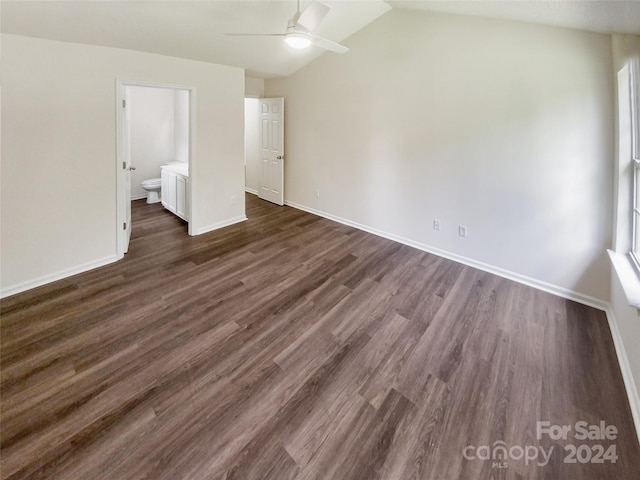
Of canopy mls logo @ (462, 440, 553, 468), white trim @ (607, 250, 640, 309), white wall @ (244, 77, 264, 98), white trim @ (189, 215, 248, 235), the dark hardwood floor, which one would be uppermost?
white wall @ (244, 77, 264, 98)

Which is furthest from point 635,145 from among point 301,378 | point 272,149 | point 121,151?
point 272,149

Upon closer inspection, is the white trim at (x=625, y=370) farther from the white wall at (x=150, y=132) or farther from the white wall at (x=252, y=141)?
the white wall at (x=150, y=132)

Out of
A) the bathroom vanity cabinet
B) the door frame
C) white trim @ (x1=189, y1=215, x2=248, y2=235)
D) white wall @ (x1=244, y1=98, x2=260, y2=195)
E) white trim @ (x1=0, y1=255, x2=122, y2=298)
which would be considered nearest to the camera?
white trim @ (x1=0, y1=255, x2=122, y2=298)

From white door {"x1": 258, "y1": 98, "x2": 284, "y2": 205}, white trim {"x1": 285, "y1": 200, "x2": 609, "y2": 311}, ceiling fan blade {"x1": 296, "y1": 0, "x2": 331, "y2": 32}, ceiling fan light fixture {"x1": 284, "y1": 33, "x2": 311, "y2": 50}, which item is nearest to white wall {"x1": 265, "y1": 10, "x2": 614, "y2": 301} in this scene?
white trim {"x1": 285, "y1": 200, "x2": 609, "y2": 311}

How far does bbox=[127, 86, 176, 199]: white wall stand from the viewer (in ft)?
19.4

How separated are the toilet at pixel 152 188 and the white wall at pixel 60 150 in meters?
2.48

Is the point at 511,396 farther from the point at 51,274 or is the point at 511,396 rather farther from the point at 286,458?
the point at 51,274

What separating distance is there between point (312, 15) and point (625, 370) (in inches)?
139

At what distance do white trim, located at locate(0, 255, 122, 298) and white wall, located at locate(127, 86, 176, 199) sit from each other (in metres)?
3.20

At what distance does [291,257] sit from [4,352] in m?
2.62

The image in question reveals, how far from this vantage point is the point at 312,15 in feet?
7.74

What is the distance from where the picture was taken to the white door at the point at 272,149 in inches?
221

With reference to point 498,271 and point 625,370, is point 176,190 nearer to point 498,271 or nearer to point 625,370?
point 498,271

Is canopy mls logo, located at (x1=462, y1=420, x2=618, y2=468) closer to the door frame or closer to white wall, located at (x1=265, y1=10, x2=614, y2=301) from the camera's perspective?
white wall, located at (x1=265, y1=10, x2=614, y2=301)
